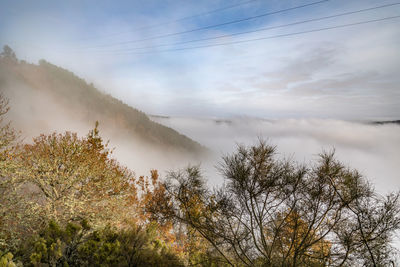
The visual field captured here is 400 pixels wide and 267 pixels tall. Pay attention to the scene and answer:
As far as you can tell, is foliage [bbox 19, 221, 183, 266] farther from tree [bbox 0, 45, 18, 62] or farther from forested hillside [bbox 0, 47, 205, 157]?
tree [bbox 0, 45, 18, 62]

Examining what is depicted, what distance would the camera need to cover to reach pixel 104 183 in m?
17.0

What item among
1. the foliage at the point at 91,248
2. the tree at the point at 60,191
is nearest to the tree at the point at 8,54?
the tree at the point at 60,191

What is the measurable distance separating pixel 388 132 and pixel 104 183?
173 metres

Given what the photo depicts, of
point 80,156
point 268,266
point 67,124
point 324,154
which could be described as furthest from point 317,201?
point 67,124

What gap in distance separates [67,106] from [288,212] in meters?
110

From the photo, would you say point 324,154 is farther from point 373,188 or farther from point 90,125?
point 90,125

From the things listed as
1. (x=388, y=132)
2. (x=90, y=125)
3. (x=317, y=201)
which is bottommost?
(x=317, y=201)

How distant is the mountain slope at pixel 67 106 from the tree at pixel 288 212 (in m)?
83.2

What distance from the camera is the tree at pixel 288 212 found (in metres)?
8.28

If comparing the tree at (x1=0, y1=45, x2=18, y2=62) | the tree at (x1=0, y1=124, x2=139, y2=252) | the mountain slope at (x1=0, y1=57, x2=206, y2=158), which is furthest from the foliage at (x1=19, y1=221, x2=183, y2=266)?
the tree at (x1=0, y1=45, x2=18, y2=62)

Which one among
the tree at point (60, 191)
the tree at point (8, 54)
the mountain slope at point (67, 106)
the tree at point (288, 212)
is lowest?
the tree at point (60, 191)

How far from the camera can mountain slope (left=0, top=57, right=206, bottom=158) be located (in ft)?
259

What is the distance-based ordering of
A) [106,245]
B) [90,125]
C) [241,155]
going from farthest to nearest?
[90,125]
[241,155]
[106,245]

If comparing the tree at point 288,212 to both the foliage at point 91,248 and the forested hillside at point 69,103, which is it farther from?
the forested hillside at point 69,103
